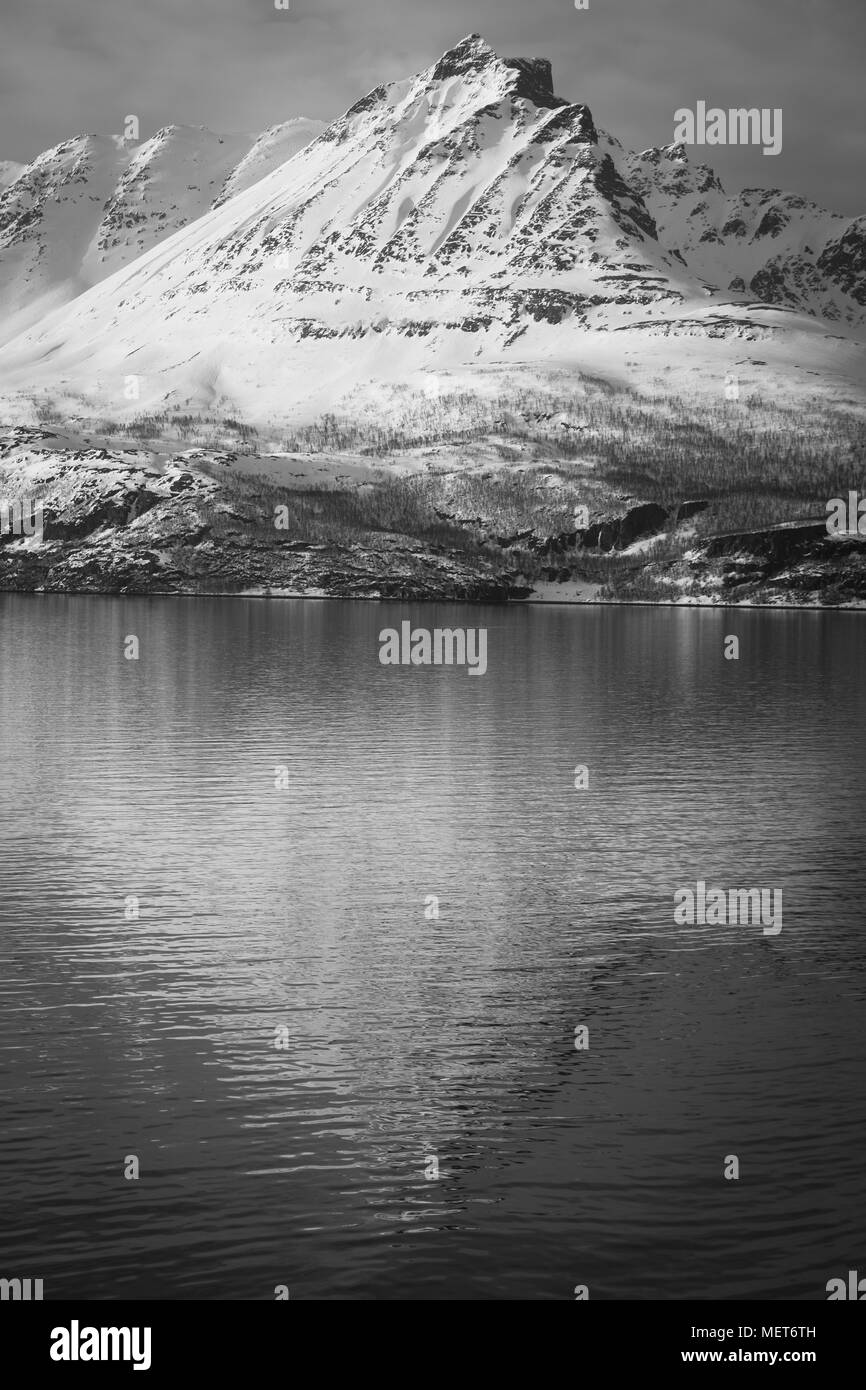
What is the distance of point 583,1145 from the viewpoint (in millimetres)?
32500

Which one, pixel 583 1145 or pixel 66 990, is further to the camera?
pixel 66 990

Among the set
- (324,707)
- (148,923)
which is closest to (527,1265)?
(148,923)

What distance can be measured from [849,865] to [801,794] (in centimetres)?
1947

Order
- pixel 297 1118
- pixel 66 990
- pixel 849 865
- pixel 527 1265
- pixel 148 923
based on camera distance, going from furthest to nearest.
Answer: pixel 849 865
pixel 148 923
pixel 66 990
pixel 297 1118
pixel 527 1265

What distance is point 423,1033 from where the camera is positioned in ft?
131

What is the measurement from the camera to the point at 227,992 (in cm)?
4303

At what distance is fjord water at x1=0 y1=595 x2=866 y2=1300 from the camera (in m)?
28.4

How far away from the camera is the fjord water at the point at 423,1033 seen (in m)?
28.4

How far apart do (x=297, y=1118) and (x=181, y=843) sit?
32.0 metres

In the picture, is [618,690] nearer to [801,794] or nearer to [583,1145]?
[801,794]
